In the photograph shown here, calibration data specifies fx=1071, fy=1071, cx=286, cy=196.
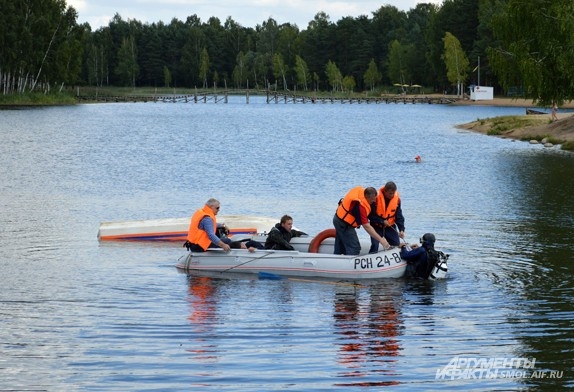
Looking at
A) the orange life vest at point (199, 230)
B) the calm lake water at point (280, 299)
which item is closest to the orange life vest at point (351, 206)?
the calm lake water at point (280, 299)

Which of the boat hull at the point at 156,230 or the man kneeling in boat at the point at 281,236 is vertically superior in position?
the man kneeling in boat at the point at 281,236

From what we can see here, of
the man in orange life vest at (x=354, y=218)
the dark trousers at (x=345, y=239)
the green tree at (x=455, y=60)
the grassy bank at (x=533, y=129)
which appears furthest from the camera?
the green tree at (x=455, y=60)

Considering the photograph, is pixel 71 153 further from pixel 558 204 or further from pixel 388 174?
pixel 558 204

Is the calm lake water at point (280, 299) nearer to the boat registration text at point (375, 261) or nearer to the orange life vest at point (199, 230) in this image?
the boat registration text at point (375, 261)

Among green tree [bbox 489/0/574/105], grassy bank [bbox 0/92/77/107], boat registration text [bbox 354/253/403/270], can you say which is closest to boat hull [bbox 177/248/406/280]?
boat registration text [bbox 354/253/403/270]

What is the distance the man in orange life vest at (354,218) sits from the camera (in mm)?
23281

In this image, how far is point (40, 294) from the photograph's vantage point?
2230cm

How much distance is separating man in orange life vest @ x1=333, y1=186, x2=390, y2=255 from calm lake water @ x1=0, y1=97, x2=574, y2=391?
1106 millimetres

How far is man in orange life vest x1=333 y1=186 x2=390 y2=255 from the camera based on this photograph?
2328 centimetres

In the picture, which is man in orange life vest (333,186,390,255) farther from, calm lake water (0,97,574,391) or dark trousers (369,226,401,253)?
calm lake water (0,97,574,391)

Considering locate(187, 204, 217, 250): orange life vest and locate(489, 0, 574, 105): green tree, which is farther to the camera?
locate(489, 0, 574, 105): green tree

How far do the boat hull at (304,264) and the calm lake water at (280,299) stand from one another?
0.37m

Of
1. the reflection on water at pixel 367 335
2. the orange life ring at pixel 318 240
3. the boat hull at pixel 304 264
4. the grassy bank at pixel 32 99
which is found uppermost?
the grassy bank at pixel 32 99

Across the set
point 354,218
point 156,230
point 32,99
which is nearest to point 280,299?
point 354,218
